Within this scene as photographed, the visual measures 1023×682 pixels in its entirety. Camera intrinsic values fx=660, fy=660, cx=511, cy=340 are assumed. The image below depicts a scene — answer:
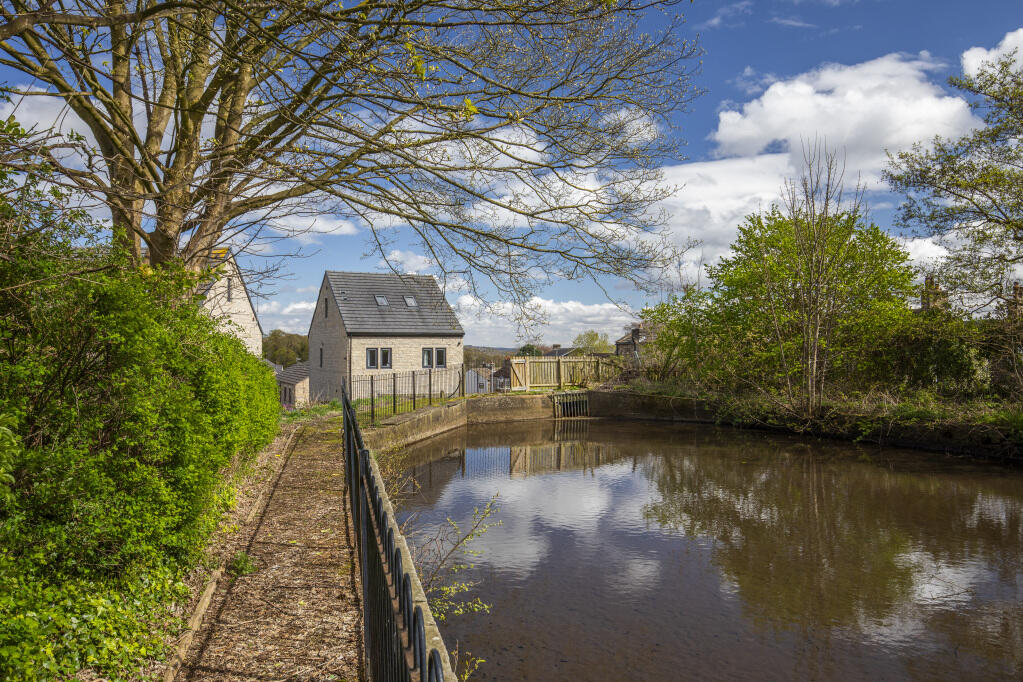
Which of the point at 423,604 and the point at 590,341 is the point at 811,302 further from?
the point at 590,341

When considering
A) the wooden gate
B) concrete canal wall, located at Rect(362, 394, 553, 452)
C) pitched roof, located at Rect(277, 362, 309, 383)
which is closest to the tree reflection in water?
concrete canal wall, located at Rect(362, 394, 553, 452)

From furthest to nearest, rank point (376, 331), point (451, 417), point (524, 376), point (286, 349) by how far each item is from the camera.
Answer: point (286, 349)
point (376, 331)
point (524, 376)
point (451, 417)

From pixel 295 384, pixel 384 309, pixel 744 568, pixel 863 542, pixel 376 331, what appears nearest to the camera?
pixel 744 568

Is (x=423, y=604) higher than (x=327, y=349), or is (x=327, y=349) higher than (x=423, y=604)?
(x=327, y=349)

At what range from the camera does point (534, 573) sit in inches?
322

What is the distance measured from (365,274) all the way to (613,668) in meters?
32.6

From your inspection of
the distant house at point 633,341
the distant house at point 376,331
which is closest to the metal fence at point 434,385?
the distant house at point 376,331

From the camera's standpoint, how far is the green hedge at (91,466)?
11.8ft

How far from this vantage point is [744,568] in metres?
8.49

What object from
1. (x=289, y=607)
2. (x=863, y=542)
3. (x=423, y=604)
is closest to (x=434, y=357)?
(x=863, y=542)

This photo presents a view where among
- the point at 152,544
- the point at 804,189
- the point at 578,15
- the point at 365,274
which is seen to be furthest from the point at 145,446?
the point at 365,274

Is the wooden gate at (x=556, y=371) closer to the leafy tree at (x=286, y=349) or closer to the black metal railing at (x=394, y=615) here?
the black metal railing at (x=394, y=615)

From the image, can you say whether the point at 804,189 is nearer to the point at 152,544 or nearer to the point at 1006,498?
the point at 1006,498

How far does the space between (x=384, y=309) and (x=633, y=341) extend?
1356 centimetres
